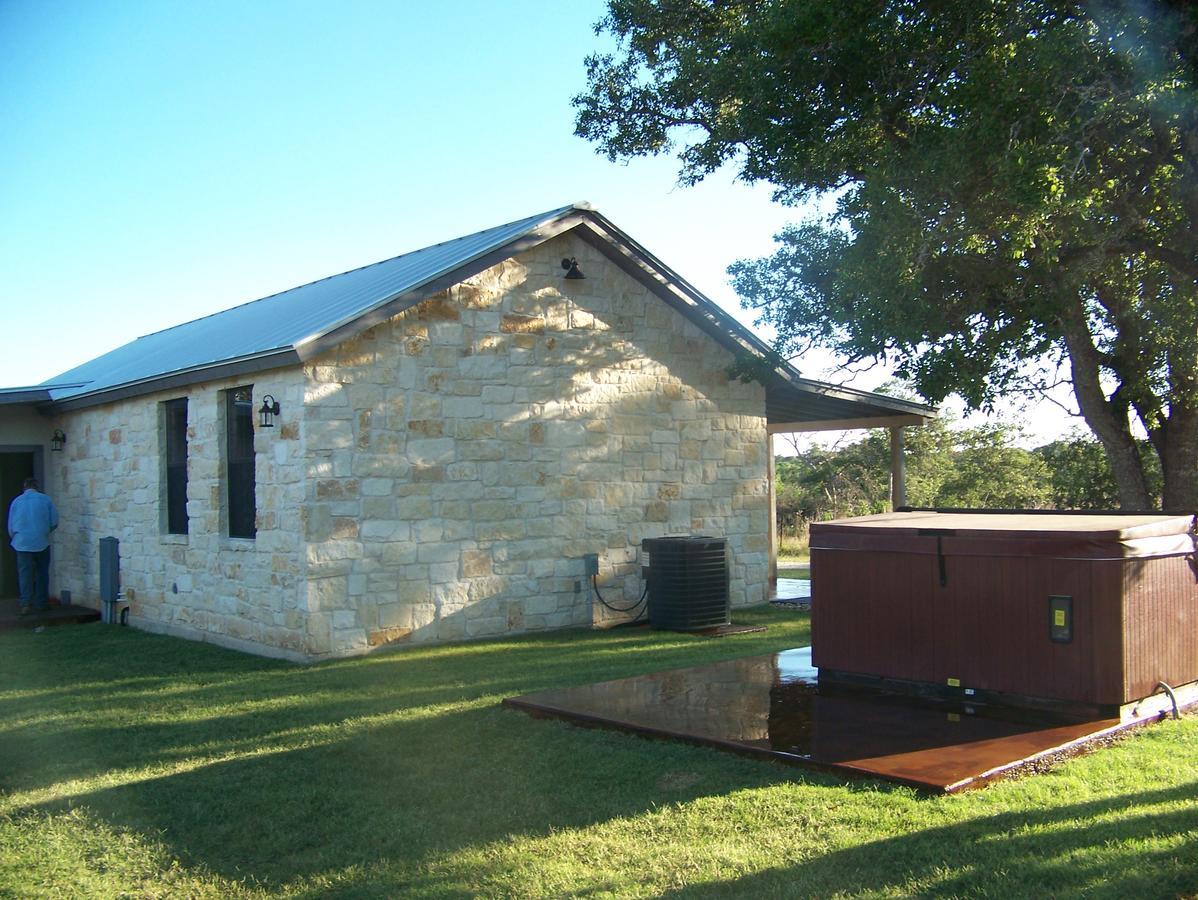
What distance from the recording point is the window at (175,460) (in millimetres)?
13234

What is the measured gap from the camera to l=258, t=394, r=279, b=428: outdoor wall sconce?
11023 mm

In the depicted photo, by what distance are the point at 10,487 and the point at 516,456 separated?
9520 millimetres

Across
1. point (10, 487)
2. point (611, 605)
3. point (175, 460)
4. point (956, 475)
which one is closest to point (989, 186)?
point (611, 605)

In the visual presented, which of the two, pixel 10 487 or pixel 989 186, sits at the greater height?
pixel 989 186

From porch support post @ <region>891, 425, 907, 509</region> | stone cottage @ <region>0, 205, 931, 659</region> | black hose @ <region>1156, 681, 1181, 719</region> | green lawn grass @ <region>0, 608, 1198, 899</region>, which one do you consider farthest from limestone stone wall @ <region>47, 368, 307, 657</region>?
porch support post @ <region>891, 425, 907, 509</region>

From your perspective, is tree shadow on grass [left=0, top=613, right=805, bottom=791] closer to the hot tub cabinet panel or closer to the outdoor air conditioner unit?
the outdoor air conditioner unit

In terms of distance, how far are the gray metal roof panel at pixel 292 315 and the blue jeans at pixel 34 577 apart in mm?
2236

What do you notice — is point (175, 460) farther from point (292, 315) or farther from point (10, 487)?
point (10, 487)

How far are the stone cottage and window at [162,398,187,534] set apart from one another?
26 mm

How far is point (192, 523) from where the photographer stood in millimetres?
12633

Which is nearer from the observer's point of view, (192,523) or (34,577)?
(192,523)

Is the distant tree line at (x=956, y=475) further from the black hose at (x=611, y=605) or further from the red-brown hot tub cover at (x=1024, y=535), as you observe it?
the red-brown hot tub cover at (x=1024, y=535)

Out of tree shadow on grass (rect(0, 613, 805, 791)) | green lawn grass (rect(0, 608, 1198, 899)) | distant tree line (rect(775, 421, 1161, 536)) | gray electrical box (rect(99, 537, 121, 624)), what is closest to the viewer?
green lawn grass (rect(0, 608, 1198, 899))

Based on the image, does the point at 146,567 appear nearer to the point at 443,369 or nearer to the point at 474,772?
the point at 443,369
